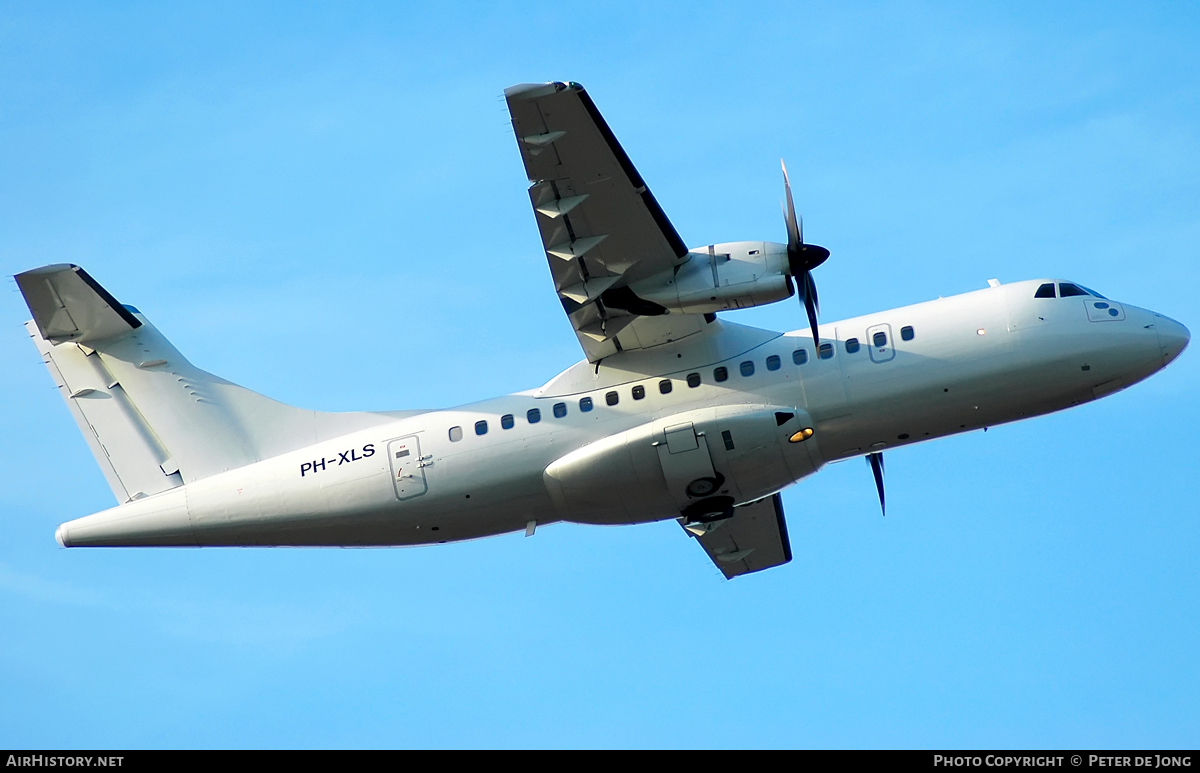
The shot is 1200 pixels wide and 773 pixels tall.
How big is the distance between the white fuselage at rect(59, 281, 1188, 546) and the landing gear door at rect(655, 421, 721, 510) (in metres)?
0.04

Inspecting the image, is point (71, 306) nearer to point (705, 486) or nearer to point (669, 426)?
point (669, 426)

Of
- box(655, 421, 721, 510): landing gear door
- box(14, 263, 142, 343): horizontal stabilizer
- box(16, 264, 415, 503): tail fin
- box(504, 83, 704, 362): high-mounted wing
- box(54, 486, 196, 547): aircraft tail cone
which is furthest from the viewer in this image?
box(16, 264, 415, 503): tail fin

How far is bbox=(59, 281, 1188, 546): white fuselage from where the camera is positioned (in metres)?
20.8

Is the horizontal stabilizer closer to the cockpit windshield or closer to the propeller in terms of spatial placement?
the propeller

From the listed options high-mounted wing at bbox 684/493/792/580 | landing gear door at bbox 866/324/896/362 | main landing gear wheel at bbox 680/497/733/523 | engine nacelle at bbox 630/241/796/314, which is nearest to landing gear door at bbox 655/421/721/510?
main landing gear wheel at bbox 680/497/733/523

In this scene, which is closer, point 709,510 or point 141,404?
point 709,510

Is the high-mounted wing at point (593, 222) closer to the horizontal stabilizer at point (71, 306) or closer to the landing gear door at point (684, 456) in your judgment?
the landing gear door at point (684, 456)

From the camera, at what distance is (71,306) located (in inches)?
920

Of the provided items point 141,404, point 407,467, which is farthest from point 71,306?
point 407,467

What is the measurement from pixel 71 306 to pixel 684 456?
11.4 metres

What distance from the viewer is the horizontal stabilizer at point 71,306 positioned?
2286cm

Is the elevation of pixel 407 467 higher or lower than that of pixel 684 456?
higher

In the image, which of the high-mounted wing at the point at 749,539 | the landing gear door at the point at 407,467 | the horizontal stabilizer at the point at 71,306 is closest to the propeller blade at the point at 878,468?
the high-mounted wing at the point at 749,539
